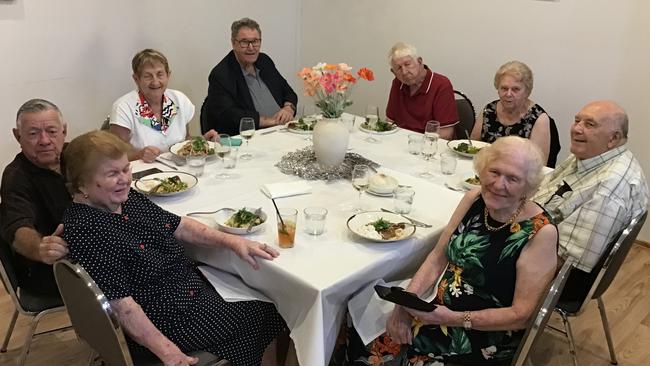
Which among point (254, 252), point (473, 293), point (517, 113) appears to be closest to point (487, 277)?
point (473, 293)

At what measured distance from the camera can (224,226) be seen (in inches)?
→ 76.3

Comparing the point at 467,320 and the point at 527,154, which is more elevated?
the point at 527,154

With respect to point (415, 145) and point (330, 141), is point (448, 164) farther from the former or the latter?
point (330, 141)

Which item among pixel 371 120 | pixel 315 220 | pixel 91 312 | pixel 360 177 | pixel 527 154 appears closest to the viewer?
pixel 91 312

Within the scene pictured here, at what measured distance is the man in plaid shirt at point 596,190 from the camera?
2094mm

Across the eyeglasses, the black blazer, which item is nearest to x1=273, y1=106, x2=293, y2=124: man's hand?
the black blazer

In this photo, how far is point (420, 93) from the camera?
11.4 ft

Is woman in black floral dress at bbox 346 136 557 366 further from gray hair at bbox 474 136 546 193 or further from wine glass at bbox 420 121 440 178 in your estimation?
wine glass at bbox 420 121 440 178

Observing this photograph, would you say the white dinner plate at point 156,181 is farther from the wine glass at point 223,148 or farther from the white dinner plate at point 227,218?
the white dinner plate at point 227,218

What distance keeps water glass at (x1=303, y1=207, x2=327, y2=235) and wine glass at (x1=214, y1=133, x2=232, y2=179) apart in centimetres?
63

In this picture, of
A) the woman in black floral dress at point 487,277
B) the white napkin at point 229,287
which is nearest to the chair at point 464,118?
the woman in black floral dress at point 487,277

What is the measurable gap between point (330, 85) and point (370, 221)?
26.6 inches

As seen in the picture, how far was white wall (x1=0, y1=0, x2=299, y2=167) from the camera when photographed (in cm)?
342

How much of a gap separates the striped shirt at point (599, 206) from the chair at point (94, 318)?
1.37 meters
